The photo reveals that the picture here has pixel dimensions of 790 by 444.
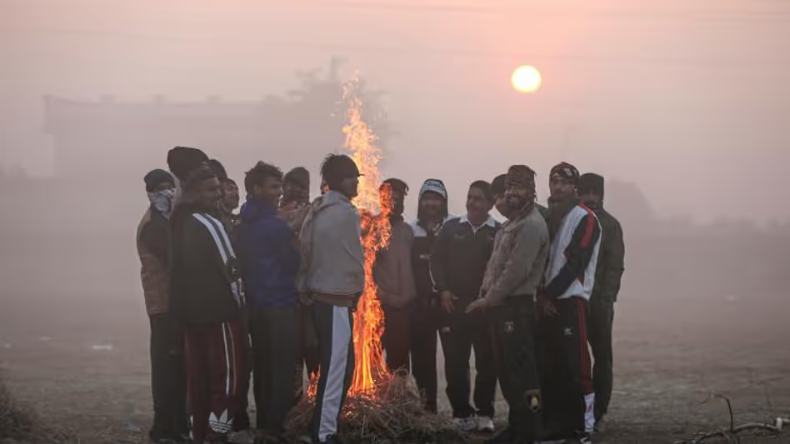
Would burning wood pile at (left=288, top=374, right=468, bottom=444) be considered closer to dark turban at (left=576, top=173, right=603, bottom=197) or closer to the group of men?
the group of men

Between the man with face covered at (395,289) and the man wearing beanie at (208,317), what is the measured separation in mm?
2060

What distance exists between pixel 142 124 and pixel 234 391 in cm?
4909

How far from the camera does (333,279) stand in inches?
332

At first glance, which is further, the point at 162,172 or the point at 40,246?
the point at 40,246

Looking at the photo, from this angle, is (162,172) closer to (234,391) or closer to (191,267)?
(191,267)

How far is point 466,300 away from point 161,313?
9.31ft

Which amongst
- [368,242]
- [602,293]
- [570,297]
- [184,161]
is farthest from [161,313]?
[602,293]

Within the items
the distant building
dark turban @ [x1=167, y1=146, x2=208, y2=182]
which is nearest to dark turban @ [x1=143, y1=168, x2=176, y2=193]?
dark turban @ [x1=167, y1=146, x2=208, y2=182]

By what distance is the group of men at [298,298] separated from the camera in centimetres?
818

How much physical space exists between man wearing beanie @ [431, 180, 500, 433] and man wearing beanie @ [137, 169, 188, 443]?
251 centimetres

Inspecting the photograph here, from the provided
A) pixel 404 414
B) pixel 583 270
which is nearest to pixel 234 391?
pixel 404 414

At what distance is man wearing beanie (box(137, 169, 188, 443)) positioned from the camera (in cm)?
873

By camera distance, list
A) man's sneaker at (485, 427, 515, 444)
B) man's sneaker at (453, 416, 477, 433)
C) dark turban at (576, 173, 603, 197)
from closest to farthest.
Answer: man's sneaker at (485, 427, 515, 444), man's sneaker at (453, 416, 477, 433), dark turban at (576, 173, 603, 197)

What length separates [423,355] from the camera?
401 inches
